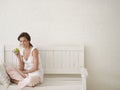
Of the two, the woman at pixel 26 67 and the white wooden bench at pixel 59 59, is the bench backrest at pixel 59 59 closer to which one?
the white wooden bench at pixel 59 59

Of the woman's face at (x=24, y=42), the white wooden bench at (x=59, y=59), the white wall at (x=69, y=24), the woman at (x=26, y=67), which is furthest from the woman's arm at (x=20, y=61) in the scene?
the white wall at (x=69, y=24)

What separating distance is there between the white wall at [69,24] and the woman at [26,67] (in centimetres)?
34

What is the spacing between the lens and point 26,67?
10.3 feet

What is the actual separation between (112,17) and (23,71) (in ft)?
5.14

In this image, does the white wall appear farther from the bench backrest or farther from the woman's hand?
the woman's hand

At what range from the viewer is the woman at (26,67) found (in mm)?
2821

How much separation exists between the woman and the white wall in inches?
13.5

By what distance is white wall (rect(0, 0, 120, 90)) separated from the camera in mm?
3377

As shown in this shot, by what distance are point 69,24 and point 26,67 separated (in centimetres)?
92

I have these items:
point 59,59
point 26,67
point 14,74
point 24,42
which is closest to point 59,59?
point 59,59

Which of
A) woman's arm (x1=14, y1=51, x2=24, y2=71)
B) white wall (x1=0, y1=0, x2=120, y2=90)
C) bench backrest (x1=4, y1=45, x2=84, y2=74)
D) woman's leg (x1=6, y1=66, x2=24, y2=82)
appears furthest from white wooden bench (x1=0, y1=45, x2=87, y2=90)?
woman's leg (x1=6, y1=66, x2=24, y2=82)

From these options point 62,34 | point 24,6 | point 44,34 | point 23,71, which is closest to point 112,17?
point 62,34

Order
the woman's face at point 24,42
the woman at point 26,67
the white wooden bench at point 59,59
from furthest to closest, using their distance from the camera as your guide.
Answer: the white wooden bench at point 59,59
the woman's face at point 24,42
the woman at point 26,67

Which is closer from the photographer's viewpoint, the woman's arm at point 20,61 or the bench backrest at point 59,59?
the woman's arm at point 20,61
